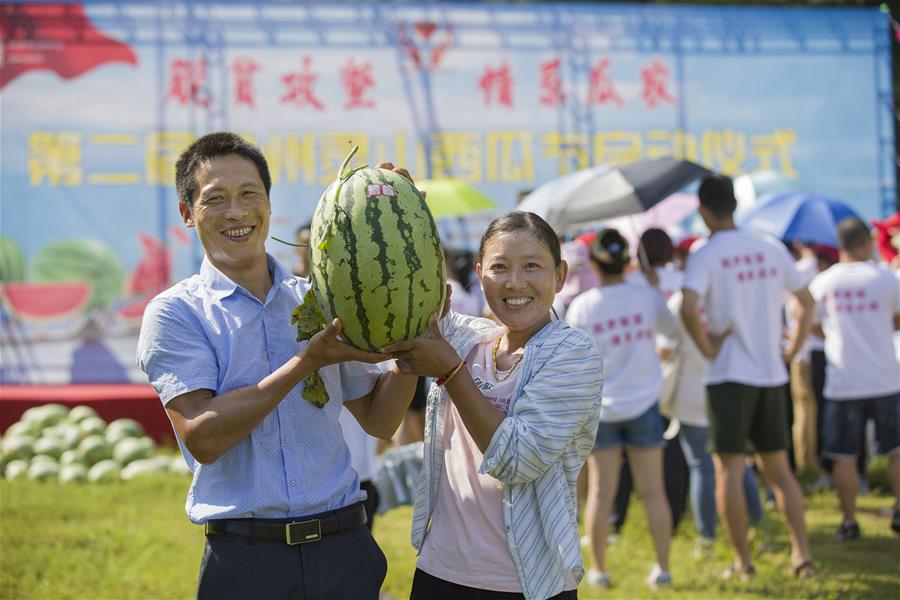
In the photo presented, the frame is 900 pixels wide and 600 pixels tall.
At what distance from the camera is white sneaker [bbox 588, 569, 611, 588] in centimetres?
588

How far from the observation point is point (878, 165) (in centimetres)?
1259

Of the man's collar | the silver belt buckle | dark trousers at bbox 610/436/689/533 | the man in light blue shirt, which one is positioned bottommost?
dark trousers at bbox 610/436/689/533

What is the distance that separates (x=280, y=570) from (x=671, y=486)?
16.0 ft

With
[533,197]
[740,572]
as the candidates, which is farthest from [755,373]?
[533,197]

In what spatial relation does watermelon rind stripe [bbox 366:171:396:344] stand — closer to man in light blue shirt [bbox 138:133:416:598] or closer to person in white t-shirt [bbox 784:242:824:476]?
man in light blue shirt [bbox 138:133:416:598]

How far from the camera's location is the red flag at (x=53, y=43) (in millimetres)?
12039

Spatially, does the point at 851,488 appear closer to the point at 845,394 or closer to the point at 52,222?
the point at 845,394

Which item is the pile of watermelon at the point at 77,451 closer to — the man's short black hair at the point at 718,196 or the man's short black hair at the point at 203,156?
the man's short black hair at the point at 718,196

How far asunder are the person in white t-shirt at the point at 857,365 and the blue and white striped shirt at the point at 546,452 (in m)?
4.58

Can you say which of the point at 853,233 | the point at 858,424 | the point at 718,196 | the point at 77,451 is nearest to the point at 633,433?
the point at 718,196

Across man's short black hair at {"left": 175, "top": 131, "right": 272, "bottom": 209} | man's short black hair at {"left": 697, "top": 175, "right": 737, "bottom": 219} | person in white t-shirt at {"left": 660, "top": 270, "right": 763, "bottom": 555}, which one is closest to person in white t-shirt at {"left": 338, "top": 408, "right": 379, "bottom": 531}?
man's short black hair at {"left": 175, "top": 131, "right": 272, "bottom": 209}

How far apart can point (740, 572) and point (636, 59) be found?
8.08 m

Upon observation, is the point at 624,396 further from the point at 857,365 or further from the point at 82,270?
the point at 82,270

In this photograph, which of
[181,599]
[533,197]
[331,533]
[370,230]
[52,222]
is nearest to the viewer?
[370,230]
